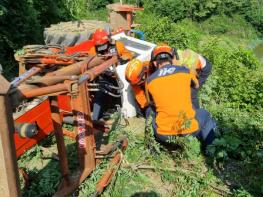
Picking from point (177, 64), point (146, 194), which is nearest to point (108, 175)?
point (146, 194)

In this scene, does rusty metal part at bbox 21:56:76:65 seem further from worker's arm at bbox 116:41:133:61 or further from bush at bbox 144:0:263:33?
bush at bbox 144:0:263:33

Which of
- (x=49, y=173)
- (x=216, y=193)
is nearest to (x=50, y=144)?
(x=49, y=173)

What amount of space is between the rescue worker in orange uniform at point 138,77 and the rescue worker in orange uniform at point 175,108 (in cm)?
41

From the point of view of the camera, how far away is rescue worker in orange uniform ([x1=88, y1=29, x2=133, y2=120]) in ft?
19.5

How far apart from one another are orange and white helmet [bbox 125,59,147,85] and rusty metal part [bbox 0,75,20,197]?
3307mm

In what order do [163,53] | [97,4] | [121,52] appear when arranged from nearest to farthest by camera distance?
[163,53] → [121,52] → [97,4]

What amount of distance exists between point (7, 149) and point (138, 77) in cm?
343

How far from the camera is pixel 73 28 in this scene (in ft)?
29.4

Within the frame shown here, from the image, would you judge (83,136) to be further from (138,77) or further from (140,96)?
(140,96)

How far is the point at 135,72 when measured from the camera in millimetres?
5660

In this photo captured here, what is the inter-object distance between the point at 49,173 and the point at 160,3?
3925 cm

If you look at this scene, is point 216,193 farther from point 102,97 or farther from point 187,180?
point 102,97

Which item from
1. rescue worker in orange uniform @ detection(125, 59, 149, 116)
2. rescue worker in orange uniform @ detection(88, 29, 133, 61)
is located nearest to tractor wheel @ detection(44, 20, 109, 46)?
rescue worker in orange uniform @ detection(88, 29, 133, 61)

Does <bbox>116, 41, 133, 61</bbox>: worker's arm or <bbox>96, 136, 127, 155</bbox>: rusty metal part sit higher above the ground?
<bbox>116, 41, 133, 61</bbox>: worker's arm
